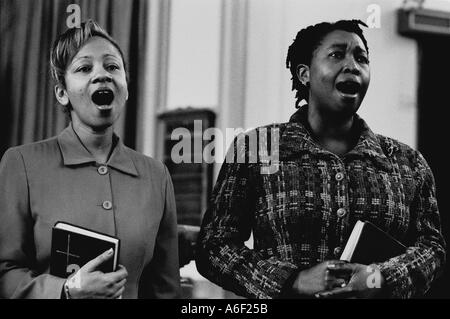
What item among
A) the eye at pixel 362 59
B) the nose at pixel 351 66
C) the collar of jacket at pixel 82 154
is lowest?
the collar of jacket at pixel 82 154

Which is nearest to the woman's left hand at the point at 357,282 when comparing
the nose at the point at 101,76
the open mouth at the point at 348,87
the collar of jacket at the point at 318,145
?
the collar of jacket at the point at 318,145

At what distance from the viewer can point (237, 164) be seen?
1541 mm

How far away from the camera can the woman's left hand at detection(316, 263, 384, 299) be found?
1.39 metres

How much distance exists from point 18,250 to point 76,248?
12 centimetres

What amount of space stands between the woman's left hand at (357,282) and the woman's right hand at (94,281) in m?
0.42

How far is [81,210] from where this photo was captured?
1389 millimetres

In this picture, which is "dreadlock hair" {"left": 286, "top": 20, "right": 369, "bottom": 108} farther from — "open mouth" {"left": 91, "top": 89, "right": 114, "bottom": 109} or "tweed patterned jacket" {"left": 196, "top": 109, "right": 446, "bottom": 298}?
"open mouth" {"left": 91, "top": 89, "right": 114, "bottom": 109}

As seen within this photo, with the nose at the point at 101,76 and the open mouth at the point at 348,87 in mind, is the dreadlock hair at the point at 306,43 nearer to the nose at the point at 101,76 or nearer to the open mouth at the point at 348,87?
the open mouth at the point at 348,87

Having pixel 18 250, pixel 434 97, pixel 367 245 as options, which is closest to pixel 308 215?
pixel 367 245

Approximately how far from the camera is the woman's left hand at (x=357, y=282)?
54.7 inches

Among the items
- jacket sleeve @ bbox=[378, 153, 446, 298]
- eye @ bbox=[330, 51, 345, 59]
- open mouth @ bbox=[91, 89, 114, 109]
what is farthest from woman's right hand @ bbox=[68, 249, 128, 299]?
eye @ bbox=[330, 51, 345, 59]

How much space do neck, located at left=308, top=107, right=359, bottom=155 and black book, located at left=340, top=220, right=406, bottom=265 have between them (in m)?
0.22

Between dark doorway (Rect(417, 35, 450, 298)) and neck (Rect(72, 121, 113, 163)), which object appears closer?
neck (Rect(72, 121, 113, 163))

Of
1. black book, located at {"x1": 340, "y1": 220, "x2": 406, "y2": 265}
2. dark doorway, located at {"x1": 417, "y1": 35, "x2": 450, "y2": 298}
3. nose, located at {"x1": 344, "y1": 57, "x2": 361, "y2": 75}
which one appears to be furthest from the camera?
dark doorway, located at {"x1": 417, "y1": 35, "x2": 450, "y2": 298}
